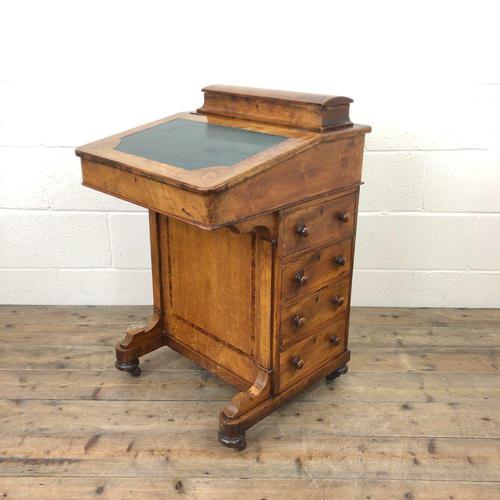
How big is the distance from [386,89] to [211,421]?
1618mm

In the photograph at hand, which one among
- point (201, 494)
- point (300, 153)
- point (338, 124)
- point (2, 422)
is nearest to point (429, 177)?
point (338, 124)

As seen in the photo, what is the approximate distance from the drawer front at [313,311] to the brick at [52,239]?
125 cm

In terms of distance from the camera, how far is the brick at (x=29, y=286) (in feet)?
9.48

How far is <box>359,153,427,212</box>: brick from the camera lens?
2676 mm

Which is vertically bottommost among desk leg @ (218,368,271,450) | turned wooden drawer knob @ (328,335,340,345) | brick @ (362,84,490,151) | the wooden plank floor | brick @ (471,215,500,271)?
the wooden plank floor

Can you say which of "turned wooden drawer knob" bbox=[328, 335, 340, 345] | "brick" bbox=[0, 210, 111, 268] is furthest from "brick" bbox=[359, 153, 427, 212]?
"brick" bbox=[0, 210, 111, 268]

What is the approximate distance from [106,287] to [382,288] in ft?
4.63

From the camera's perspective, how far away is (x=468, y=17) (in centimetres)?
247

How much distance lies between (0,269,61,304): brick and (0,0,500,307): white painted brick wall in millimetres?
11

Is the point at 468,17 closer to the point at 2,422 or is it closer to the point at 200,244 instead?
the point at 200,244

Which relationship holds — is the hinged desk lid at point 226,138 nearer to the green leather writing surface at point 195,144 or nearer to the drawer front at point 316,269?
the green leather writing surface at point 195,144

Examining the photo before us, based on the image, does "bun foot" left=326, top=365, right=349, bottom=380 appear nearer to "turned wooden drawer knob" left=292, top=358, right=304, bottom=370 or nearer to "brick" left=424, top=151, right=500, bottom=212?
"turned wooden drawer knob" left=292, top=358, right=304, bottom=370

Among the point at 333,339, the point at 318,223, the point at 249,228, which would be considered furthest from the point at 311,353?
the point at 249,228

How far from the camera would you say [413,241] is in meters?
2.82
